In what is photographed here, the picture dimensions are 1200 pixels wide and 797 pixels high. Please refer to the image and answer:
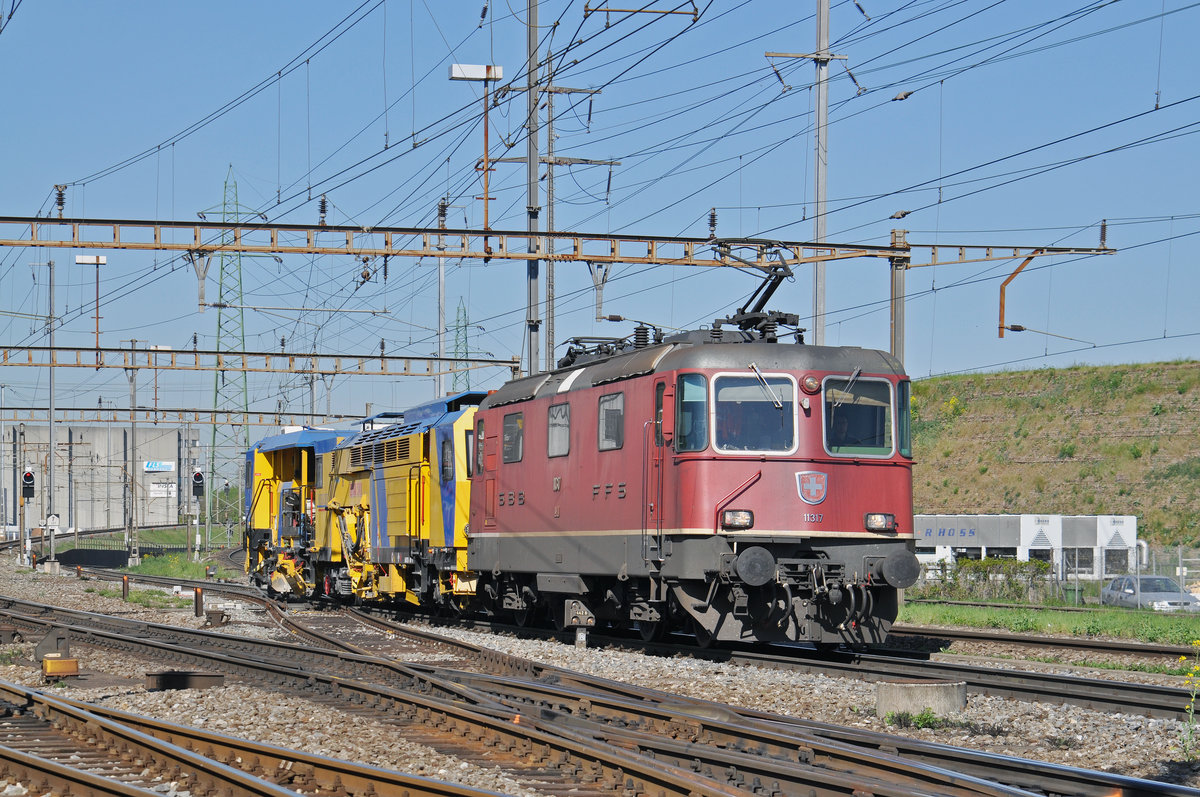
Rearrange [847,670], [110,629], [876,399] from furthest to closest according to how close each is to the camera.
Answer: [110,629] → [876,399] → [847,670]

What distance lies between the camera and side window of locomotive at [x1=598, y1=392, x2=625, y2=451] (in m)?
17.3

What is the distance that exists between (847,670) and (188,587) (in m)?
26.9

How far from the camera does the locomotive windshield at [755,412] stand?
618 inches

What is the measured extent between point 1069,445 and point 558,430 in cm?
5632

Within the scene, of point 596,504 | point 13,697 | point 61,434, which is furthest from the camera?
point 61,434

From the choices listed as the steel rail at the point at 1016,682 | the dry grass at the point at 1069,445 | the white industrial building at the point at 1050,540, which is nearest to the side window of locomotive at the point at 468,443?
the steel rail at the point at 1016,682

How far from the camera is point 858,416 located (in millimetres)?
16047

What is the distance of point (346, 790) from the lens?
28.0 ft

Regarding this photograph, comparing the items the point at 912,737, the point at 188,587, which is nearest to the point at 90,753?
the point at 912,737

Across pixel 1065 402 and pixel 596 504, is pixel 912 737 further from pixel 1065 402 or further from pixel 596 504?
pixel 1065 402

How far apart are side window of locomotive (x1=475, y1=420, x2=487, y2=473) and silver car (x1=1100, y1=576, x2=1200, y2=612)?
1609 centimetres

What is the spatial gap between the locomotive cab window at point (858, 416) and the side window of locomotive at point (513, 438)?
20.1ft

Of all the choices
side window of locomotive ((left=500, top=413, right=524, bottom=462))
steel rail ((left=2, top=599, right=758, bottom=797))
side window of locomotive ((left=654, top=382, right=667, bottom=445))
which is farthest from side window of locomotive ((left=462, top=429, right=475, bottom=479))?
side window of locomotive ((left=654, top=382, right=667, bottom=445))

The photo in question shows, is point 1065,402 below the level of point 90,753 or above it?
above
